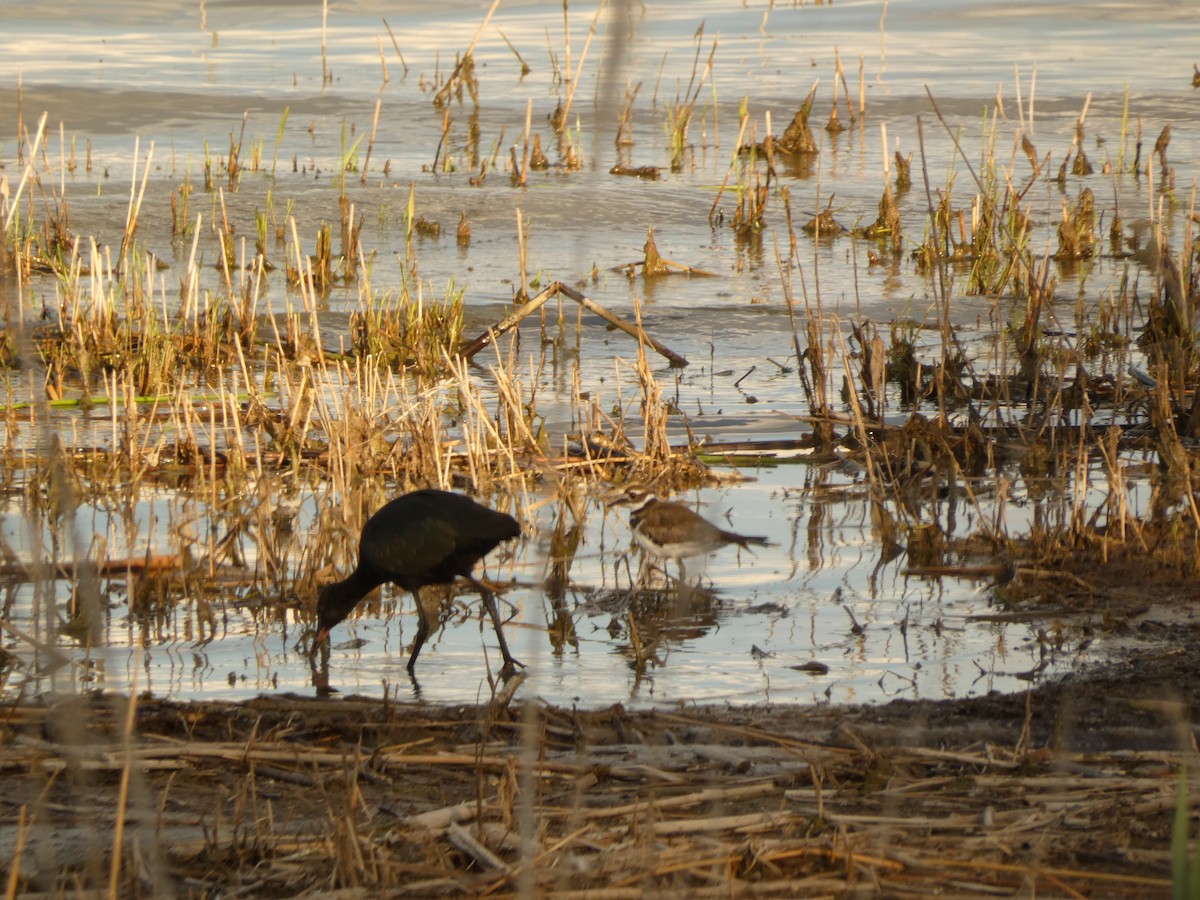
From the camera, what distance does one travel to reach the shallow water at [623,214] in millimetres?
4887

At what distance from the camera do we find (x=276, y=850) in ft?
10.5

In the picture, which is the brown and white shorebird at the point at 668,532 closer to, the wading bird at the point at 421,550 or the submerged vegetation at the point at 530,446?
the submerged vegetation at the point at 530,446

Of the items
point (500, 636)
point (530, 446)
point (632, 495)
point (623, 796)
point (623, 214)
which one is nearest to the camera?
point (623, 796)

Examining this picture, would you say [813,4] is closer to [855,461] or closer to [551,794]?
[855,461]

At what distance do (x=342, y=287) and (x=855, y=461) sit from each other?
495 cm

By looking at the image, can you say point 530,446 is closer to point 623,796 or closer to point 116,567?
point 116,567

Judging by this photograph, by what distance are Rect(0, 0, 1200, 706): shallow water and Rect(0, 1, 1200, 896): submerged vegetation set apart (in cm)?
8

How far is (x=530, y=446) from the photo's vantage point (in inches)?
265

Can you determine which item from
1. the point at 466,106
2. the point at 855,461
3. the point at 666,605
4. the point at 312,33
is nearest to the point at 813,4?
the point at 312,33

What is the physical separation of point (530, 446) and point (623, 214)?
6533 mm

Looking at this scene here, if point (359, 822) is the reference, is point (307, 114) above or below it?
above

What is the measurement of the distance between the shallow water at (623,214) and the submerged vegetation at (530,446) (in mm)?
78

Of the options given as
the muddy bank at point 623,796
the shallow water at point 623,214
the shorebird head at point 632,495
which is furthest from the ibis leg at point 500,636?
the shorebird head at point 632,495

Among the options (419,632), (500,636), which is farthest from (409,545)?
(500,636)
